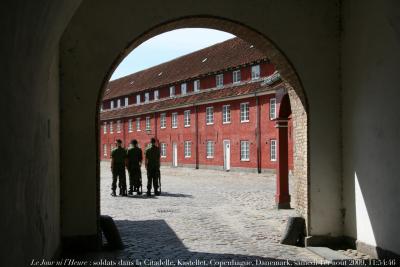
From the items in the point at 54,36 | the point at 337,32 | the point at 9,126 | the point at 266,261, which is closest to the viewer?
the point at 9,126

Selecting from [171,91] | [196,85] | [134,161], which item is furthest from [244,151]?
[134,161]

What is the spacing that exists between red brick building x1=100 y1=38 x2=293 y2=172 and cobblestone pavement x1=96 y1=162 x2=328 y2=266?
14.5 metres

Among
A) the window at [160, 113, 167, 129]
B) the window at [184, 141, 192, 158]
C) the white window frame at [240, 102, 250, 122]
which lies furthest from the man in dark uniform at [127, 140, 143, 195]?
the window at [160, 113, 167, 129]

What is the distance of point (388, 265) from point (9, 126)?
539 cm

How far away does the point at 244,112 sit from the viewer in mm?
34094

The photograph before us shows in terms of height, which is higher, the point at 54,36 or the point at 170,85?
the point at 170,85

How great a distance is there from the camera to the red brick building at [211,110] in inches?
1277

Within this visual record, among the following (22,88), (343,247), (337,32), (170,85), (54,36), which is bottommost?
(343,247)

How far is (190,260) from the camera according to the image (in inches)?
279

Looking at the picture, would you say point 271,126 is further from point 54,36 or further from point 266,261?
point 54,36

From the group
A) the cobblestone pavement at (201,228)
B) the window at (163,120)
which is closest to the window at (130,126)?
the window at (163,120)

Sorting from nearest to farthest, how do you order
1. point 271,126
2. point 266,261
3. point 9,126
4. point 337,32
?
point 9,126, point 266,261, point 337,32, point 271,126

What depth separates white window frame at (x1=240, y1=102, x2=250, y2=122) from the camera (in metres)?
33.7

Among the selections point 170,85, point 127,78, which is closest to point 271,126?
point 170,85
